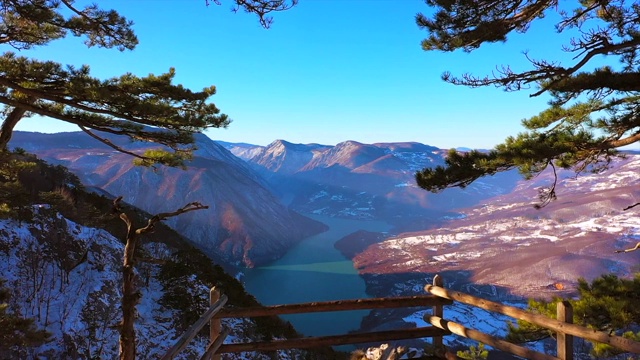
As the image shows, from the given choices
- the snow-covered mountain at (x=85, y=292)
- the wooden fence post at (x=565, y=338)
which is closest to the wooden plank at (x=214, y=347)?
the wooden fence post at (x=565, y=338)

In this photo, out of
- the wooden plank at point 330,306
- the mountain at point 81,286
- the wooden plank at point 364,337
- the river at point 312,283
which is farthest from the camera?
the river at point 312,283

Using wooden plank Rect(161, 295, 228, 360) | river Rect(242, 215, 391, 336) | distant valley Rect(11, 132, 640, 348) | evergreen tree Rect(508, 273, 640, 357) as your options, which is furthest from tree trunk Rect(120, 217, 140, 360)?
distant valley Rect(11, 132, 640, 348)

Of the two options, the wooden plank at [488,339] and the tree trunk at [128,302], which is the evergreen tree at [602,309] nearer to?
the wooden plank at [488,339]

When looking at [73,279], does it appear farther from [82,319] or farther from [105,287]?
[82,319]

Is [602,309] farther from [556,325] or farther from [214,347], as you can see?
[214,347]

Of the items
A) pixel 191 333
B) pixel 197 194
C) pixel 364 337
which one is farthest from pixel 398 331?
pixel 197 194

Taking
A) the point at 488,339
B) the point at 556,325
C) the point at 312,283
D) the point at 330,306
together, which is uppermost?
the point at 556,325
